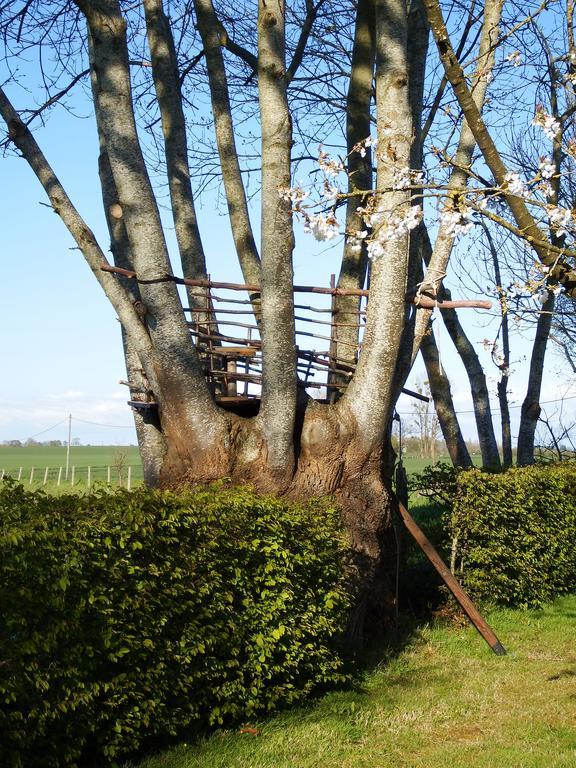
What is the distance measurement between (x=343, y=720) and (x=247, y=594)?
118 cm

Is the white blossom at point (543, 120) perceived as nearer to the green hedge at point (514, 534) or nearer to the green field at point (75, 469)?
the green hedge at point (514, 534)

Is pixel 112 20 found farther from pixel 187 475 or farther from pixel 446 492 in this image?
pixel 446 492

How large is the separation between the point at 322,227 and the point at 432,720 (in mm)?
3737

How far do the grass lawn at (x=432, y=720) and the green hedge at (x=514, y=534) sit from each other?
130 cm

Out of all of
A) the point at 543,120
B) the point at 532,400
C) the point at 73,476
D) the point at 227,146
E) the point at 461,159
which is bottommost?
the point at 73,476

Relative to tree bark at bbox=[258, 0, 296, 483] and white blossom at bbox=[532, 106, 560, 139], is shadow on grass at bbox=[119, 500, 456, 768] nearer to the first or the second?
tree bark at bbox=[258, 0, 296, 483]

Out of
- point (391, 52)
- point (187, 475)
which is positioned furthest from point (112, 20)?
point (187, 475)

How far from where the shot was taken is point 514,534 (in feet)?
32.9

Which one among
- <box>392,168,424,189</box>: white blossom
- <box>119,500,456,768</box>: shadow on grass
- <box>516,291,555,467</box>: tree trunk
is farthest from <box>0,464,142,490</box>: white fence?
<box>392,168,424,189</box>: white blossom

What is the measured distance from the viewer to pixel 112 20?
22.8ft

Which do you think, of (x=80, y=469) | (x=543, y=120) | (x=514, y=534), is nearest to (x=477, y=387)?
(x=514, y=534)

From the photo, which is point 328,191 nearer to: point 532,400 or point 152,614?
point 152,614

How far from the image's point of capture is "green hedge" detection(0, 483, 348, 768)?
4594 mm

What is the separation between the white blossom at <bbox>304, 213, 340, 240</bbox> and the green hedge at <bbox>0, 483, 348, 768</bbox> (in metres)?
2.01
